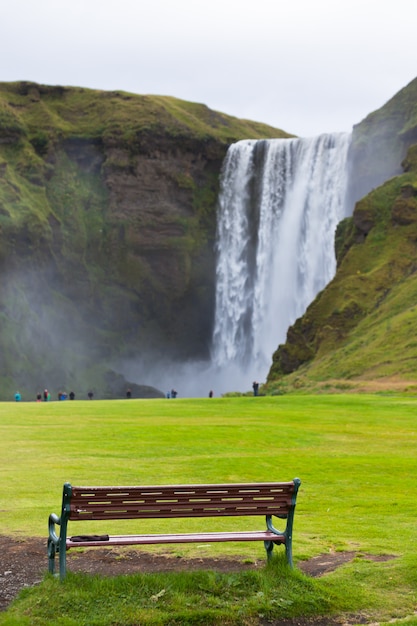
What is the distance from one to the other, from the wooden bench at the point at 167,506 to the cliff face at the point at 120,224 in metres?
88.1

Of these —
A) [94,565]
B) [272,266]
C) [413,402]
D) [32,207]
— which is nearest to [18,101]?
[32,207]

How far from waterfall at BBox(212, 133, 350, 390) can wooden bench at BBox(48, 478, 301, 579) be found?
248 feet

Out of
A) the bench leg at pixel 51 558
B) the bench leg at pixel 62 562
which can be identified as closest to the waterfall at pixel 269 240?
the bench leg at pixel 51 558

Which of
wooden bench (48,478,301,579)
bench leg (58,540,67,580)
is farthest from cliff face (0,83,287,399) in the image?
bench leg (58,540,67,580)

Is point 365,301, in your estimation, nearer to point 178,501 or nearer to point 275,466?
point 275,466

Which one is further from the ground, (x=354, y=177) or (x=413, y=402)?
(x=354, y=177)

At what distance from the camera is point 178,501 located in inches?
373

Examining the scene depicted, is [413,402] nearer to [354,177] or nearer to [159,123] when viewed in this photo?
[354,177]

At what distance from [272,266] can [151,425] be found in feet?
206

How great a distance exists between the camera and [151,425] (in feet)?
92.8

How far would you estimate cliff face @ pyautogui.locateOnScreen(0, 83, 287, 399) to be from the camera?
99.6 m

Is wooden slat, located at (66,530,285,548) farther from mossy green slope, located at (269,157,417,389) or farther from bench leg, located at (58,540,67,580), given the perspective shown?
mossy green slope, located at (269,157,417,389)

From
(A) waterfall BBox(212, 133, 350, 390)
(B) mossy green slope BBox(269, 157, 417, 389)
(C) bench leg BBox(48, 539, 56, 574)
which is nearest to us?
(C) bench leg BBox(48, 539, 56, 574)

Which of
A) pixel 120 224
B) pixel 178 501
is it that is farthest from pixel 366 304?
pixel 178 501
